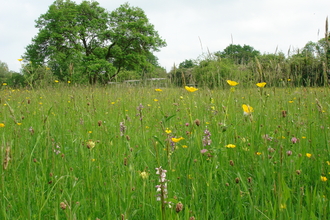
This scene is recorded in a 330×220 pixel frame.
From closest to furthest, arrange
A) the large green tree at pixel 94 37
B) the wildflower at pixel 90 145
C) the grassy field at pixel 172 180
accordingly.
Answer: the grassy field at pixel 172 180
the wildflower at pixel 90 145
the large green tree at pixel 94 37

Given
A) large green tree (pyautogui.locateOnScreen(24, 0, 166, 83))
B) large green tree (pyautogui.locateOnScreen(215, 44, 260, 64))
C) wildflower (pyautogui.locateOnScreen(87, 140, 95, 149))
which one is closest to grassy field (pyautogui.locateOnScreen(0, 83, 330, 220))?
wildflower (pyautogui.locateOnScreen(87, 140, 95, 149))

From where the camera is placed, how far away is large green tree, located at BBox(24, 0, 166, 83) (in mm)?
23094

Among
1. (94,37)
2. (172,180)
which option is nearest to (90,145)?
(172,180)

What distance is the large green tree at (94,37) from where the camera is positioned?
75.8 feet

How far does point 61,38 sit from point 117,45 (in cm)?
532

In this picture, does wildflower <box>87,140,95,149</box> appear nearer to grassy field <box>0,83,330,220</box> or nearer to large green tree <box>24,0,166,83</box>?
grassy field <box>0,83,330,220</box>

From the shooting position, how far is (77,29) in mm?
22734

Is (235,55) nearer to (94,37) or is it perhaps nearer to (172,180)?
(172,180)

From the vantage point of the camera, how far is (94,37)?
25562 mm

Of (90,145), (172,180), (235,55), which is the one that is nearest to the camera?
(172,180)

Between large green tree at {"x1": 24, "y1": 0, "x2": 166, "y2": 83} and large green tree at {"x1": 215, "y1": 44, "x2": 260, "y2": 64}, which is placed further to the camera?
large green tree at {"x1": 24, "y1": 0, "x2": 166, "y2": 83}

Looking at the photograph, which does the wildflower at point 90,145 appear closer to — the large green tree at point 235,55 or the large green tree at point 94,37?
the large green tree at point 235,55

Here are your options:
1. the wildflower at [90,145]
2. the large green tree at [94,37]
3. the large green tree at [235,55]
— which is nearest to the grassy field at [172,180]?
the wildflower at [90,145]

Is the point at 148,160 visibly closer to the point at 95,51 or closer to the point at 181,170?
the point at 181,170
